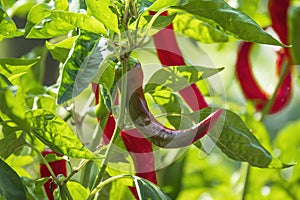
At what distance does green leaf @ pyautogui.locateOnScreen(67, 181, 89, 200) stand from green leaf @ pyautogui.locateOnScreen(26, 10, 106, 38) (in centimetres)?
17

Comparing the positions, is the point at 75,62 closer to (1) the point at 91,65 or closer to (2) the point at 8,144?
(1) the point at 91,65

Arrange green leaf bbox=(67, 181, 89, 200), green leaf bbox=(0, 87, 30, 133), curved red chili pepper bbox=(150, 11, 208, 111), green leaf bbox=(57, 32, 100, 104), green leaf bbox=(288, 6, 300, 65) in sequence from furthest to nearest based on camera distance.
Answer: green leaf bbox=(288, 6, 300, 65) < curved red chili pepper bbox=(150, 11, 208, 111) < green leaf bbox=(67, 181, 89, 200) < green leaf bbox=(57, 32, 100, 104) < green leaf bbox=(0, 87, 30, 133)

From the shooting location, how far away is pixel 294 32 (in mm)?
1237

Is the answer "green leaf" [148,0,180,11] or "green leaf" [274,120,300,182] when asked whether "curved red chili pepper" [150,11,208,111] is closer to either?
"green leaf" [148,0,180,11]

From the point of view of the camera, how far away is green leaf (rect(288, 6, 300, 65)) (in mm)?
1219

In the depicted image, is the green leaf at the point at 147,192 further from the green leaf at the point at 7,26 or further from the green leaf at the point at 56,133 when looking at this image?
the green leaf at the point at 7,26

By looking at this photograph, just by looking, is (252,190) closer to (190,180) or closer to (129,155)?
(190,180)

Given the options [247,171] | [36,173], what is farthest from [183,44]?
[36,173]

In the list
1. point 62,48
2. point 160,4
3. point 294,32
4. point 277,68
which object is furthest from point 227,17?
point 277,68

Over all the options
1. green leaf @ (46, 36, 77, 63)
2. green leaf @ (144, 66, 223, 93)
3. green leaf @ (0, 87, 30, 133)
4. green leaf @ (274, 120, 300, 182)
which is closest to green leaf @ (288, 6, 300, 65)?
green leaf @ (274, 120, 300, 182)

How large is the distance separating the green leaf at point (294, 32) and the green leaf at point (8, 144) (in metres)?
0.59

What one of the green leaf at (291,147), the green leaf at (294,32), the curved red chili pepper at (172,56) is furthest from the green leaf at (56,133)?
the green leaf at (291,147)

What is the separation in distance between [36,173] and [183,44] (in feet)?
1.14

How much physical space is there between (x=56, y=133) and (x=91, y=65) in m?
0.08
